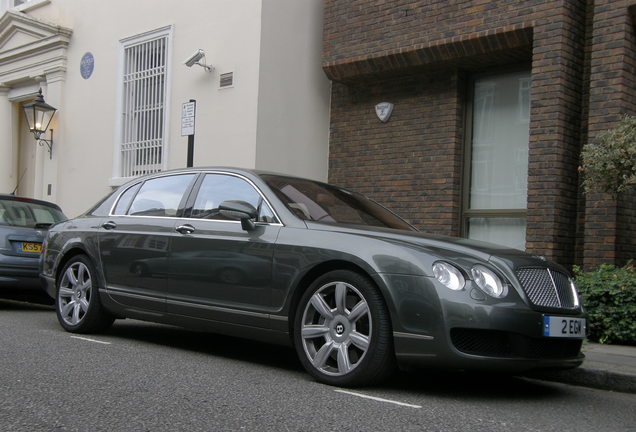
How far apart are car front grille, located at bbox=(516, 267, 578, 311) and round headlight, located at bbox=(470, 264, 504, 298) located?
180 millimetres

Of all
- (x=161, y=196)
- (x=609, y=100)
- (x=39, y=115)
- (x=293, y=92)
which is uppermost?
(x=293, y=92)

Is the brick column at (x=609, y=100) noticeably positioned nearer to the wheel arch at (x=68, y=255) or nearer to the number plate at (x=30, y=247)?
the wheel arch at (x=68, y=255)

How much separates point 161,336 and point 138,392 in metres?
2.79

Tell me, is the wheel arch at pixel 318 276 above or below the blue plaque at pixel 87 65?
below

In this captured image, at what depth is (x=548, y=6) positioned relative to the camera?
9398mm

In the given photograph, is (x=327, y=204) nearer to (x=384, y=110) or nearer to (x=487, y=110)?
(x=487, y=110)

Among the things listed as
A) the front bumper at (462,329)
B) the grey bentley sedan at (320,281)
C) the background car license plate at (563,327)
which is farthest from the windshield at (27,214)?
the background car license plate at (563,327)

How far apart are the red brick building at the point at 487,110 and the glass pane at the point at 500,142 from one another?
0.05 feet

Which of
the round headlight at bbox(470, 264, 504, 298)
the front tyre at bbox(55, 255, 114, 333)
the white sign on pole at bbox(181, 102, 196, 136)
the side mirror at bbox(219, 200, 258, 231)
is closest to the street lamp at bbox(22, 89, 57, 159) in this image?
the white sign on pole at bbox(181, 102, 196, 136)

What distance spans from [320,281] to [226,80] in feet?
24.4

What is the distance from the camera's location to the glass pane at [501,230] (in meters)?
10.2

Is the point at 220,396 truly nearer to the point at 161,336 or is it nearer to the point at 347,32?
the point at 161,336

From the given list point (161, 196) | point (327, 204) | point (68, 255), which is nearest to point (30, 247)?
point (68, 255)

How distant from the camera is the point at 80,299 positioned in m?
7.18
